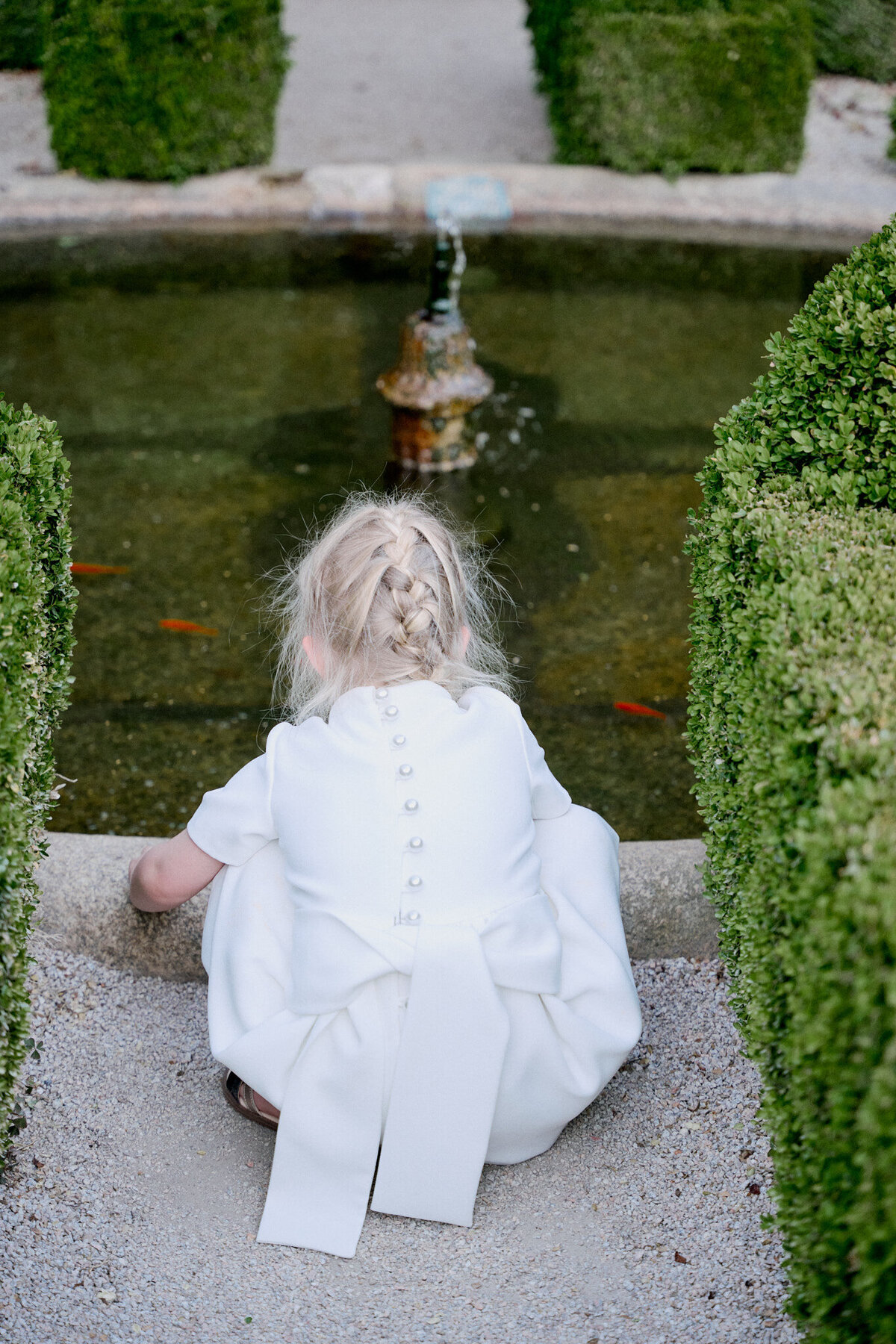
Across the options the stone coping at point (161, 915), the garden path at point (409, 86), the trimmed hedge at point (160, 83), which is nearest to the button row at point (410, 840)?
the stone coping at point (161, 915)

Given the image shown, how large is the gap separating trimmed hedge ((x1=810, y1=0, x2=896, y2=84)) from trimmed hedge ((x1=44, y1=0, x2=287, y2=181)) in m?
5.41

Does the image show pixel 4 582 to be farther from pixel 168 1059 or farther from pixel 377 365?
pixel 377 365

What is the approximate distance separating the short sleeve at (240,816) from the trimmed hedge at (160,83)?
624cm

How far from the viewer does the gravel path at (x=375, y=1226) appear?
1933mm

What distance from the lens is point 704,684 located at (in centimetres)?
248

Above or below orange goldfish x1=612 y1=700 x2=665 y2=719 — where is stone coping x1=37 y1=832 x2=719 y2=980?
above

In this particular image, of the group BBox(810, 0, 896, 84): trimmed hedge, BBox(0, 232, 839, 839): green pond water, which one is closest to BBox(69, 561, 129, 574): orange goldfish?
BBox(0, 232, 839, 839): green pond water

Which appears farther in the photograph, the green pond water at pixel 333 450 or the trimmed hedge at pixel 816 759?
the green pond water at pixel 333 450

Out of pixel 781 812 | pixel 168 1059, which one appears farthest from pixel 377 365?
pixel 781 812

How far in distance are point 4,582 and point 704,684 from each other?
53.6 inches

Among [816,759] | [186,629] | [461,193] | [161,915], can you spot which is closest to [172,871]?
[161,915]

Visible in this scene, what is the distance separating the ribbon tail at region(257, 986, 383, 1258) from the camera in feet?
6.79

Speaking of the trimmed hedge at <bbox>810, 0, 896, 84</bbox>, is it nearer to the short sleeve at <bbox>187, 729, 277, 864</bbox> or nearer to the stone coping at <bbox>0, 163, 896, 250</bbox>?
the stone coping at <bbox>0, 163, 896, 250</bbox>

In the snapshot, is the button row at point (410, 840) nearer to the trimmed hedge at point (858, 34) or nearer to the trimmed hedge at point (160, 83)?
the trimmed hedge at point (160, 83)
